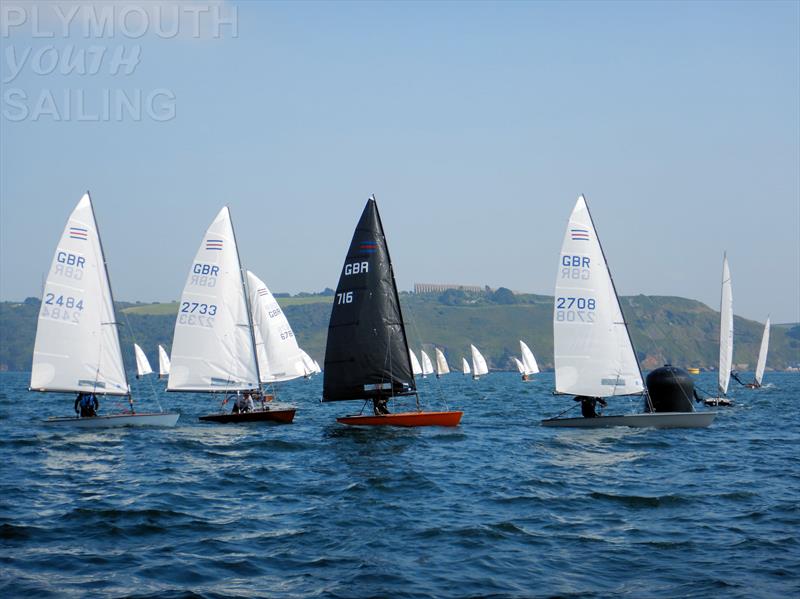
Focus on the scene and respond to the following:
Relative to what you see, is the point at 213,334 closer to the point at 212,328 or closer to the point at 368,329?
the point at 212,328

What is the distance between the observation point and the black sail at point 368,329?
3669 cm

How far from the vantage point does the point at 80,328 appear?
119 ft

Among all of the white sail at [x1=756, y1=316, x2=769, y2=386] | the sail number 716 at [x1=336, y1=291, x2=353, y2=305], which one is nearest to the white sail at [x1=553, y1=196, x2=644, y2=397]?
the sail number 716 at [x1=336, y1=291, x2=353, y2=305]

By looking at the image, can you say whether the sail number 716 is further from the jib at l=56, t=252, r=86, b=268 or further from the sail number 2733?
the jib at l=56, t=252, r=86, b=268

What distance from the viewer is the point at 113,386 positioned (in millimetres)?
36719

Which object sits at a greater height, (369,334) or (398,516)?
(369,334)

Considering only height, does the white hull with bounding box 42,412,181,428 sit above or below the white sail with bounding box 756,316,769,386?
below

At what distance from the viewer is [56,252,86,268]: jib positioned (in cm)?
3558

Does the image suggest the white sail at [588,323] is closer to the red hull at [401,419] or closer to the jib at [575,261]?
the jib at [575,261]

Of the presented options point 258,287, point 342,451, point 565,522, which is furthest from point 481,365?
point 565,522

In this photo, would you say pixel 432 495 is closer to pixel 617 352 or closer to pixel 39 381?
pixel 617 352

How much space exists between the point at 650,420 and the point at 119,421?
71.6 feet

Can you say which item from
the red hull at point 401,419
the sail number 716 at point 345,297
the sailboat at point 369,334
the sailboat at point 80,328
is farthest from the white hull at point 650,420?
the sailboat at point 80,328

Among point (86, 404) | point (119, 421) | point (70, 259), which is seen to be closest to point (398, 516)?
point (119, 421)
